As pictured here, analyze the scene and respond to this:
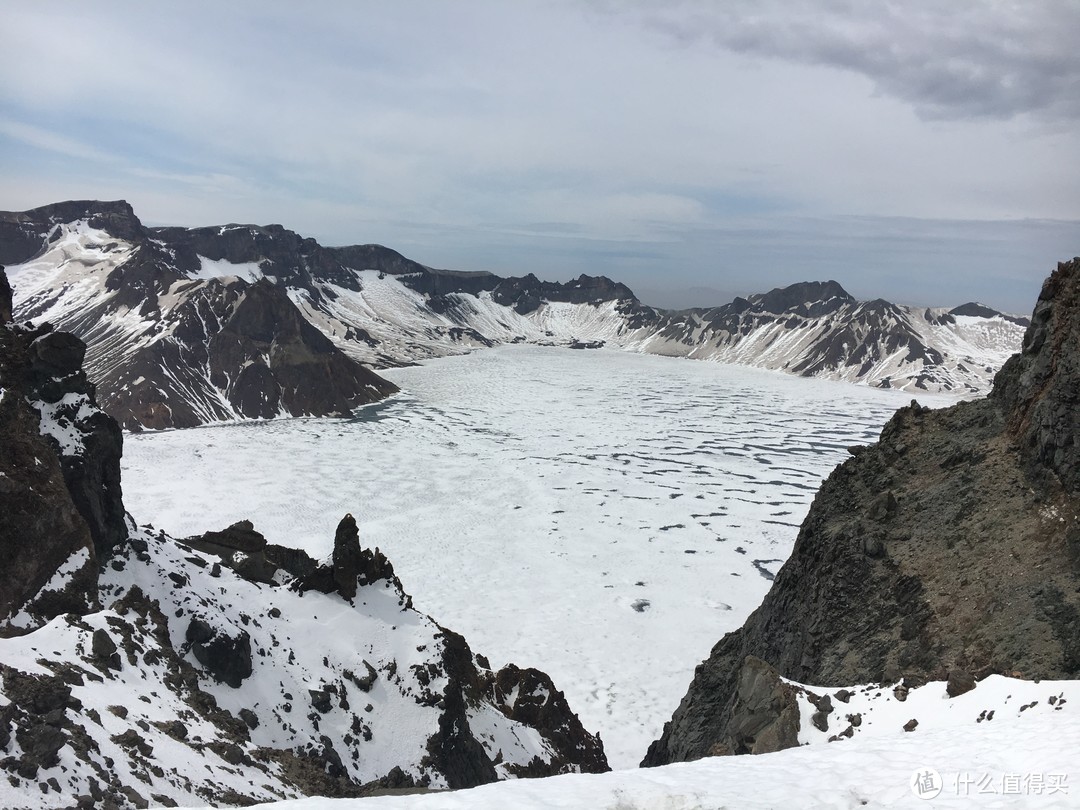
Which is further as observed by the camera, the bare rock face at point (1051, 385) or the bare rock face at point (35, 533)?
the bare rock face at point (35, 533)

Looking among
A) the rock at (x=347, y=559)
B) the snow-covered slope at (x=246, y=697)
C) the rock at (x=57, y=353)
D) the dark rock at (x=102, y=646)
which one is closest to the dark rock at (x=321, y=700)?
the snow-covered slope at (x=246, y=697)

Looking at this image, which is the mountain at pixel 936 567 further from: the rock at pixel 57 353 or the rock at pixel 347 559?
the rock at pixel 57 353

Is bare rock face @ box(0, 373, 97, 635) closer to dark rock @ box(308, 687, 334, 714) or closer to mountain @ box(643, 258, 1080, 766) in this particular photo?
dark rock @ box(308, 687, 334, 714)

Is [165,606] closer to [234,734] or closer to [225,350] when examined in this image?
[234,734]

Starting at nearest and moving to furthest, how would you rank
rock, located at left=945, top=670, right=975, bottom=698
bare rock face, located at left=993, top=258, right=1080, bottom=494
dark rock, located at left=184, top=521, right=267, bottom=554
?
rock, located at left=945, top=670, right=975, bottom=698 < bare rock face, located at left=993, top=258, right=1080, bottom=494 < dark rock, located at left=184, top=521, right=267, bottom=554

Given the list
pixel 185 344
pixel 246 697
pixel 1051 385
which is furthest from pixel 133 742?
pixel 185 344

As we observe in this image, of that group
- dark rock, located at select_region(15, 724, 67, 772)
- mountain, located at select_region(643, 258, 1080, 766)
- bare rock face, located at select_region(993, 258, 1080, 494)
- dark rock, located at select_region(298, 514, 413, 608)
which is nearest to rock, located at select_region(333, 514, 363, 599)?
dark rock, located at select_region(298, 514, 413, 608)
